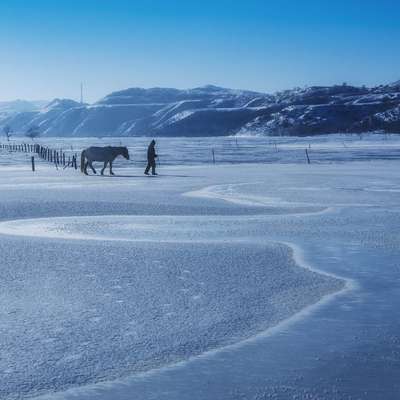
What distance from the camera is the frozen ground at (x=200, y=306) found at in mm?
3791

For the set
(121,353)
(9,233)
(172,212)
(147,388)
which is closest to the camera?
(147,388)

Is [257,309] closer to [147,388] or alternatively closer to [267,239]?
[147,388]

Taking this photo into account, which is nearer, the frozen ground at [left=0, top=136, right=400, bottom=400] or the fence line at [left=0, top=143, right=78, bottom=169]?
the frozen ground at [left=0, top=136, right=400, bottom=400]

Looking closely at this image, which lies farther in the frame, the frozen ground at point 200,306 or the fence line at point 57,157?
the fence line at point 57,157

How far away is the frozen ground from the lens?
3.79 metres

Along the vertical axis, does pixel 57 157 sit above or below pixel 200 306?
above

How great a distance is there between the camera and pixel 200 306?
5.63m

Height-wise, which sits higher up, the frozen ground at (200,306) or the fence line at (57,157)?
the fence line at (57,157)

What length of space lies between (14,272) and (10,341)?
271 cm

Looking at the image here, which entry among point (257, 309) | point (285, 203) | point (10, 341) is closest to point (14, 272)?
point (10, 341)

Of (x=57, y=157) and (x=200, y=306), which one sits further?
(x=57, y=157)

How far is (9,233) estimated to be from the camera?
10.2 metres

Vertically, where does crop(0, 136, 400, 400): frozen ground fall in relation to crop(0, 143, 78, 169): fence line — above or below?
below

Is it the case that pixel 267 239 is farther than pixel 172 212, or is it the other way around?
pixel 172 212
